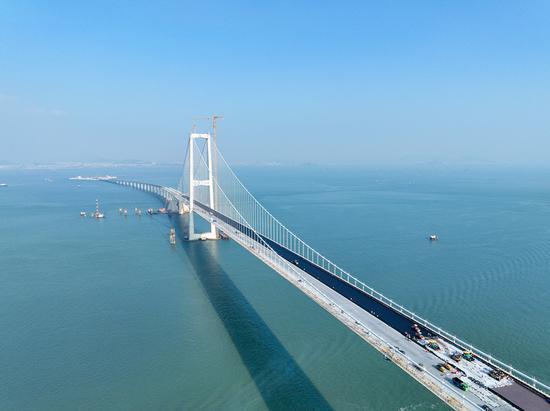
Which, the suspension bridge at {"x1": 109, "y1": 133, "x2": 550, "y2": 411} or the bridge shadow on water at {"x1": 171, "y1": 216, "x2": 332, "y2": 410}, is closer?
the suspension bridge at {"x1": 109, "y1": 133, "x2": 550, "y2": 411}

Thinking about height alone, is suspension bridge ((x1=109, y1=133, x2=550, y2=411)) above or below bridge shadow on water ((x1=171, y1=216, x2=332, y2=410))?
above

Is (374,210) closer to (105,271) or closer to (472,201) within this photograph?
(472,201)

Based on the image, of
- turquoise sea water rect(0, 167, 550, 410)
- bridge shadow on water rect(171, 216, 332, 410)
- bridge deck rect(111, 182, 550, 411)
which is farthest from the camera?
turquoise sea water rect(0, 167, 550, 410)

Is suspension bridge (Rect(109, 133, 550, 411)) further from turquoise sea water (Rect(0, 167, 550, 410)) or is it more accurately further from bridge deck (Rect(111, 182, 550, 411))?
turquoise sea water (Rect(0, 167, 550, 410))

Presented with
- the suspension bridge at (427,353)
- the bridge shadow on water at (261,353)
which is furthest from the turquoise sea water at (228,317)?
the suspension bridge at (427,353)

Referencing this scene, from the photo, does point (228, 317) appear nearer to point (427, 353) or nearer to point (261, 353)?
point (261, 353)

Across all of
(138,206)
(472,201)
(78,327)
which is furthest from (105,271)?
(472,201)

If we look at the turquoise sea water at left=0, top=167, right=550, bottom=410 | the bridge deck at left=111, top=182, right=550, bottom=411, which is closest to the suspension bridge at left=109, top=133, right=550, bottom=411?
the bridge deck at left=111, top=182, right=550, bottom=411
